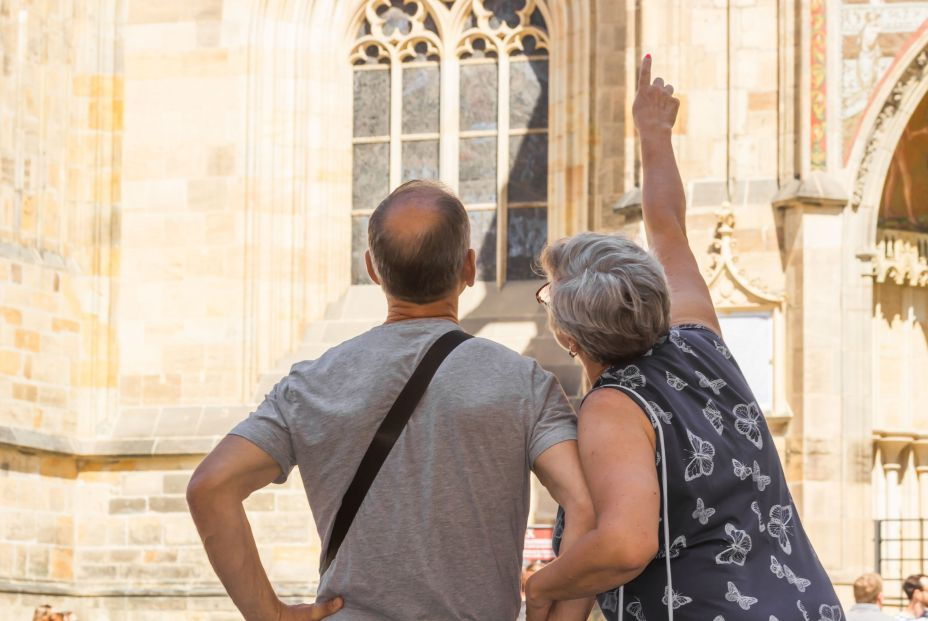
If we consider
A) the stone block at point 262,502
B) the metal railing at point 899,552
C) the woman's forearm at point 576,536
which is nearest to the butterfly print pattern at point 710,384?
the woman's forearm at point 576,536

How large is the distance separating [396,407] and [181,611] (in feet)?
40.6

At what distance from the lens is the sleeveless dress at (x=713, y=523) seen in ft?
9.86

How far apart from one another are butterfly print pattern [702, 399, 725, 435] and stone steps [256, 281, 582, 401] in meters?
11.3

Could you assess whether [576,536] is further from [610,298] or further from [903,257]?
[903,257]

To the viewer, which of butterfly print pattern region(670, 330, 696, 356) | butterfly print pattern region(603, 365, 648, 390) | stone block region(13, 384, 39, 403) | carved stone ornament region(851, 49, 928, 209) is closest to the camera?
butterfly print pattern region(603, 365, 648, 390)

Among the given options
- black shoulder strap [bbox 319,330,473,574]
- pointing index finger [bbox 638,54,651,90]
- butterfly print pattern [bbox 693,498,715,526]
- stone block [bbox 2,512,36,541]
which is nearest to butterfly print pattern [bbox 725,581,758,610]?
butterfly print pattern [bbox 693,498,715,526]

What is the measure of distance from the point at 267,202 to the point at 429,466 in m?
12.9

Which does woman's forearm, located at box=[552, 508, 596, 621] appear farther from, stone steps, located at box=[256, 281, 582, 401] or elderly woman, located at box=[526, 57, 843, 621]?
stone steps, located at box=[256, 281, 582, 401]

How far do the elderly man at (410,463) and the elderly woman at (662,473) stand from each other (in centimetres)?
7

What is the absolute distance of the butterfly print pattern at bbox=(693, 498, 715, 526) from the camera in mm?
3029

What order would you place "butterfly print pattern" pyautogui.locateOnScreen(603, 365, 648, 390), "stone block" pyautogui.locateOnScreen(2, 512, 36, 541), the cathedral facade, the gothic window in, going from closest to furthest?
"butterfly print pattern" pyautogui.locateOnScreen(603, 365, 648, 390) → the cathedral facade → "stone block" pyautogui.locateOnScreen(2, 512, 36, 541) → the gothic window

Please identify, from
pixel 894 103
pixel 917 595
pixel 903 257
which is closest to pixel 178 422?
pixel 903 257

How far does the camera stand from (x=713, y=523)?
9.95 ft

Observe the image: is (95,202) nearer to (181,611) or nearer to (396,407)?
(181,611)
